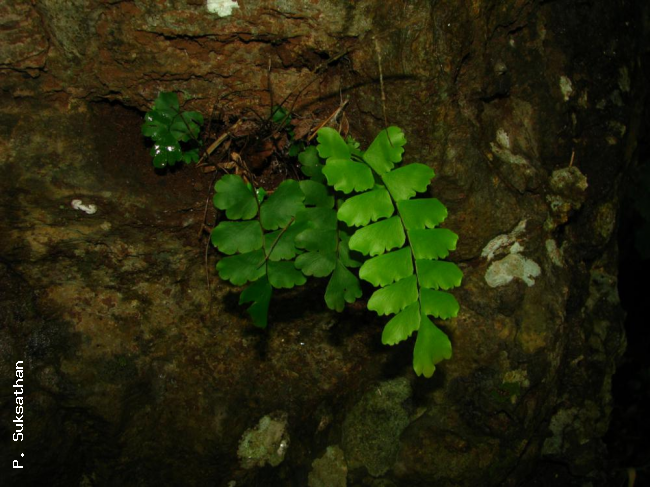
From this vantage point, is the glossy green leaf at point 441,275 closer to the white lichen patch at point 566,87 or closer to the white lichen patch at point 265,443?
the white lichen patch at point 265,443

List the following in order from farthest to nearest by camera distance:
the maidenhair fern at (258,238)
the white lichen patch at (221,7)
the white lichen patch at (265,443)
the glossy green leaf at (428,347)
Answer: the white lichen patch at (265,443), the white lichen patch at (221,7), the maidenhair fern at (258,238), the glossy green leaf at (428,347)

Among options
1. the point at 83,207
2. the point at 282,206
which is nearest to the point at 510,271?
the point at 282,206

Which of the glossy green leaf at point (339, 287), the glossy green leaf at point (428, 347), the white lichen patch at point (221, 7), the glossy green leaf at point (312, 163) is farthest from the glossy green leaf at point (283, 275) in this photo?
the white lichen patch at point (221, 7)

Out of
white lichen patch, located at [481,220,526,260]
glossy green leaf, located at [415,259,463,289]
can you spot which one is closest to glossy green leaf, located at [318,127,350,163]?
glossy green leaf, located at [415,259,463,289]

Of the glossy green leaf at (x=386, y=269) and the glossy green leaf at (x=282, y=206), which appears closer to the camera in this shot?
the glossy green leaf at (x=386, y=269)

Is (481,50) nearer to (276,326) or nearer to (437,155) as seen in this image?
(437,155)

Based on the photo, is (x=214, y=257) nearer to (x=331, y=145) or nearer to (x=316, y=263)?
(x=316, y=263)
